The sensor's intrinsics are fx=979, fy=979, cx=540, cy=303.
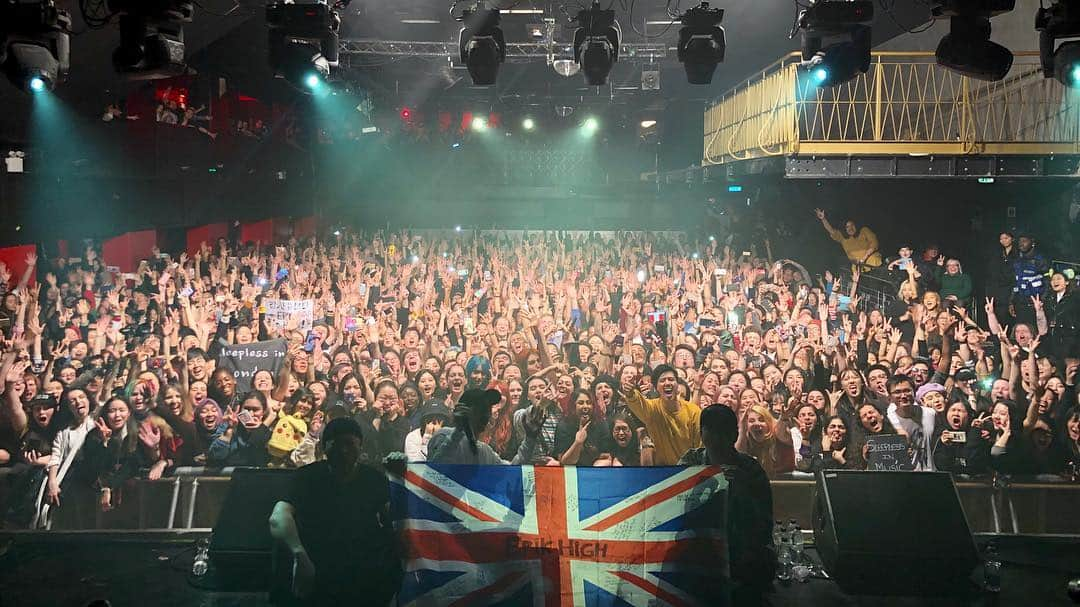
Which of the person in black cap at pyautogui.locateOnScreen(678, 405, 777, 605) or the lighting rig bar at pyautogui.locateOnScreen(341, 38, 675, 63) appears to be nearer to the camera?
the person in black cap at pyautogui.locateOnScreen(678, 405, 777, 605)

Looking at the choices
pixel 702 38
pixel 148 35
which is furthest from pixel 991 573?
pixel 148 35

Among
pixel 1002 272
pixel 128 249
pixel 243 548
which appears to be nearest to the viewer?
pixel 243 548

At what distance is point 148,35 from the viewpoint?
7133 mm

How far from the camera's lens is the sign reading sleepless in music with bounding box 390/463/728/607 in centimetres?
525

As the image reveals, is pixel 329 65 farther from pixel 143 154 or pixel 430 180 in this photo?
pixel 430 180

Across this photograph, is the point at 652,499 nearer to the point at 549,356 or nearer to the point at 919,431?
the point at 919,431

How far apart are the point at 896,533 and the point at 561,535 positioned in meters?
2.12

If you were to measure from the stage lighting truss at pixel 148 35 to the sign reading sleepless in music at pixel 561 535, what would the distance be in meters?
3.85

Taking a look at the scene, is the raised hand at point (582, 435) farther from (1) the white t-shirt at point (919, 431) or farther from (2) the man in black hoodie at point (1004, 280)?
(2) the man in black hoodie at point (1004, 280)

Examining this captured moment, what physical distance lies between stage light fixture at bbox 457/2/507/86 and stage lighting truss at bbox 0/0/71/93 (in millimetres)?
3445

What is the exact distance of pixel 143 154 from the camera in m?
14.0

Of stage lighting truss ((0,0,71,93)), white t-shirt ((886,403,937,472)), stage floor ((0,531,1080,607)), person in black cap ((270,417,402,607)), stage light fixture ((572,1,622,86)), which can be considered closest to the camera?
person in black cap ((270,417,402,607))

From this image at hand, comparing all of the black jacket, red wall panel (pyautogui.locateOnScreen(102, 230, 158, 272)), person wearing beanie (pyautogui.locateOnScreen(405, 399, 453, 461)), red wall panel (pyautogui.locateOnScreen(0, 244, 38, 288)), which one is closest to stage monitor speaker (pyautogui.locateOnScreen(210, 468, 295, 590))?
person wearing beanie (pyautogui.locateOnScreen(405, 399, 453, 461))

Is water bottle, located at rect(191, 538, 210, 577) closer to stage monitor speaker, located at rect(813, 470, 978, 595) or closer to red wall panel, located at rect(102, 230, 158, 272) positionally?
stage monitor speaker, located at rect(813, 470, 978, 595)
